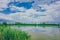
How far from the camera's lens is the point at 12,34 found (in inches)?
68.6

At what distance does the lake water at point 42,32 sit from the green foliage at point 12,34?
42 mm

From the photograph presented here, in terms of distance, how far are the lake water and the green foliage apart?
0.04m

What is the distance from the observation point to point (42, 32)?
1.74 metres

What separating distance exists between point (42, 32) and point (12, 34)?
31 cm

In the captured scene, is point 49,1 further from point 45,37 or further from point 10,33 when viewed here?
point 10,33

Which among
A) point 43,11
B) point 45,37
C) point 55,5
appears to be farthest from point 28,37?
point 55,5

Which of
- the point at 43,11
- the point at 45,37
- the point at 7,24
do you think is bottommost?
the point at 45,37

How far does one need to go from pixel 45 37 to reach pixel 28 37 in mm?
176

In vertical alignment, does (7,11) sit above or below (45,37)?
above

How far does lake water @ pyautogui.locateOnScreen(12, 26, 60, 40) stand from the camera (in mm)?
1734

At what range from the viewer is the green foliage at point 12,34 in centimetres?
174

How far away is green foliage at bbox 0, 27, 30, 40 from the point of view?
5.69ft

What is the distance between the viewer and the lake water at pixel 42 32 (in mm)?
1734

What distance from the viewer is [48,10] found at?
5.78 feet
